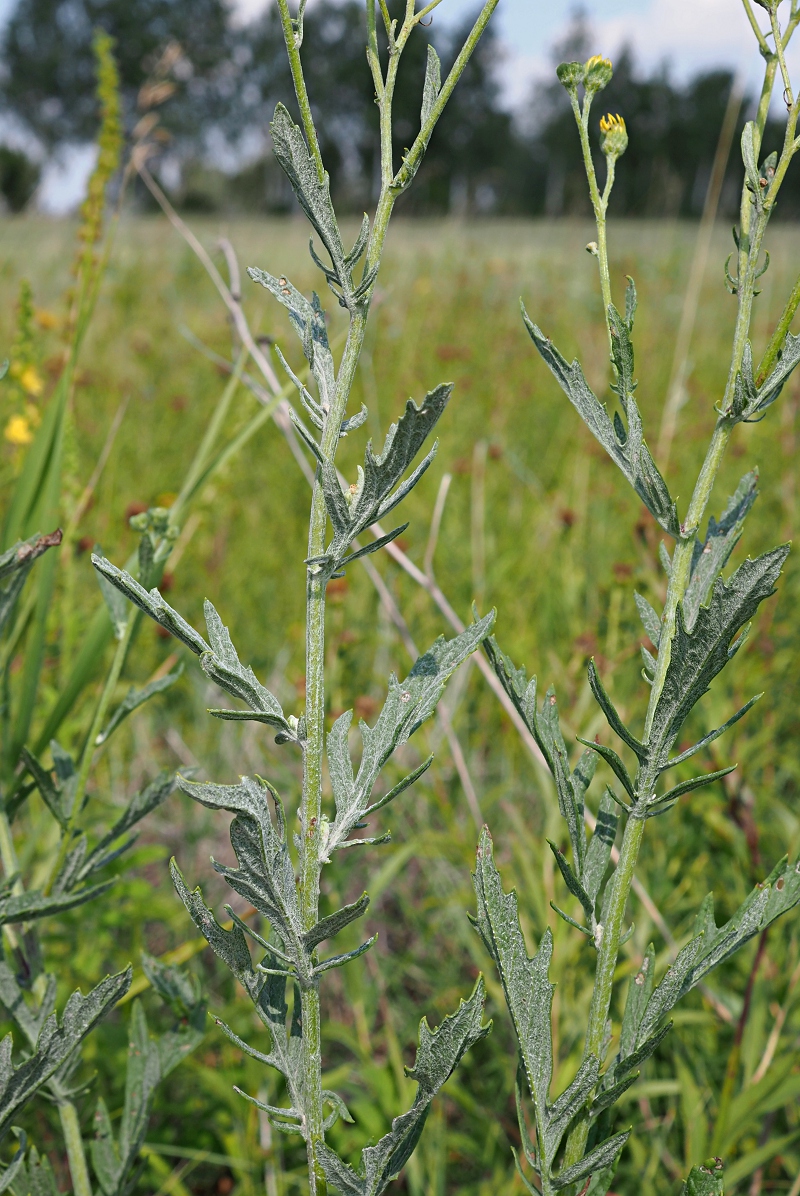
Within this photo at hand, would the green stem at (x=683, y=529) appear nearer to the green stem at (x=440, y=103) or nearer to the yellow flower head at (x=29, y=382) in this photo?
the green stem at (x=440, y=103)

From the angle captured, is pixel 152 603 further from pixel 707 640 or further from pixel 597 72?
pixel 597 72

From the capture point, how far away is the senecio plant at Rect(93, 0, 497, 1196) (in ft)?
1.86

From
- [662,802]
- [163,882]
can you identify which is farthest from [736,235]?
[163,882]

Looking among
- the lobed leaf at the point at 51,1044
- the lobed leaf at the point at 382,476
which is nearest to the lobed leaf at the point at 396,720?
the lobed leaf at the point at 382,476

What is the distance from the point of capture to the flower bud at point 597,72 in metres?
0.65

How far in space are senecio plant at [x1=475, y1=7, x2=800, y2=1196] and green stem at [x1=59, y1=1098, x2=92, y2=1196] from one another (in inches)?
15.3

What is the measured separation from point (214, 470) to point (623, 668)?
108 centimetres

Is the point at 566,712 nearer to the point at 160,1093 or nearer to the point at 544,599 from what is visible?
the point at 544,599

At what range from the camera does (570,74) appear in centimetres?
66

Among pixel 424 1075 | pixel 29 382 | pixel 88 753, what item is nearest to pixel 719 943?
pixel 424 1075

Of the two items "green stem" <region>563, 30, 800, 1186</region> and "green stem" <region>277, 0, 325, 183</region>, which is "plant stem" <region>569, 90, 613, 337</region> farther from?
"green stem" <region>277, 0, 325, 183</region>

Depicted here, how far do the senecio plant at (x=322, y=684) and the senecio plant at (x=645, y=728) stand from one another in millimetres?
78

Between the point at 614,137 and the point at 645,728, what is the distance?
0.42 metres

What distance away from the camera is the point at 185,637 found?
1.92 feet
